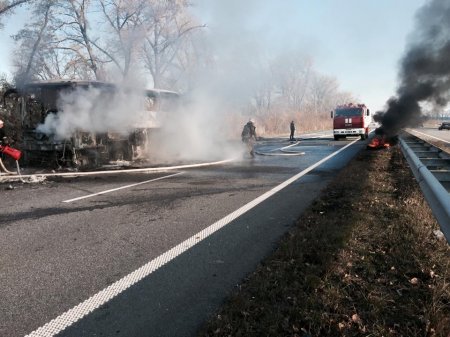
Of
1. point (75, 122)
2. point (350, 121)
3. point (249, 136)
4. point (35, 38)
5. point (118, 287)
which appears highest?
point (35, 38)

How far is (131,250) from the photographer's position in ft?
14.0

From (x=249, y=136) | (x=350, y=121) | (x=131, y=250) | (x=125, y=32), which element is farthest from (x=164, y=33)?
(x=131, y=250)

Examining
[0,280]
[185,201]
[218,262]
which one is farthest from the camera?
[185,201]

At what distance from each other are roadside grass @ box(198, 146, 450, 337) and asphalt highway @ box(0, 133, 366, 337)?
280 millimetres

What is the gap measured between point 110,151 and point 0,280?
907cm

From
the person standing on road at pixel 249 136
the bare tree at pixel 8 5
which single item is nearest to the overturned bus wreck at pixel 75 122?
the person standing on road at pixel 249 136

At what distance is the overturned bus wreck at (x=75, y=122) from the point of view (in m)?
11.2

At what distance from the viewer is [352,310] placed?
2830mm

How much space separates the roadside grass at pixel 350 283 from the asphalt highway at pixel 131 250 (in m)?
0.28

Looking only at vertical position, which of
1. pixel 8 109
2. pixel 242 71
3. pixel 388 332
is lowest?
pixel 388 332

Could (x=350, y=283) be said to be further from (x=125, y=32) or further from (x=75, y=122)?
(x=125, y=32)

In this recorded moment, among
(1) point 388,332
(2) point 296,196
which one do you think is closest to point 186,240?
(1) point 388,332

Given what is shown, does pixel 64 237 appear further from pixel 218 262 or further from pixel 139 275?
pixel 218 262

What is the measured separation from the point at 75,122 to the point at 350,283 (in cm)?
978
